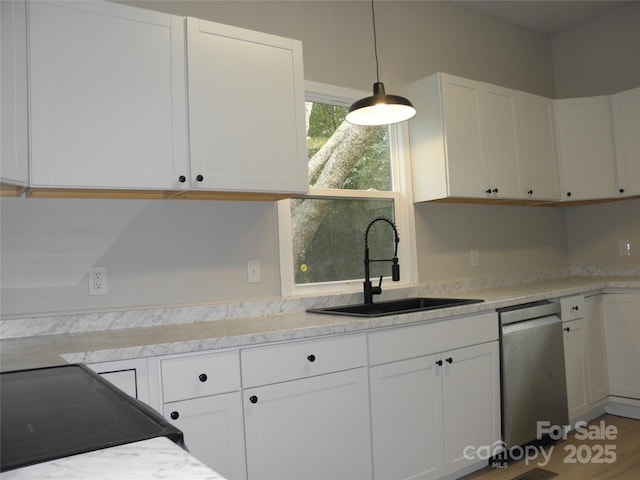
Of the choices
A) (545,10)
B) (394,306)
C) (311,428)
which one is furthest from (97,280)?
(545,10)

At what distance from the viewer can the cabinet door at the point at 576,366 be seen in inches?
128

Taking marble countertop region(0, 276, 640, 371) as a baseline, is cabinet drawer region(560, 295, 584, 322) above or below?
below

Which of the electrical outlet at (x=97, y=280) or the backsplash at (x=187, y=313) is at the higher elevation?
the electrical outlet at (x=97, y=280)

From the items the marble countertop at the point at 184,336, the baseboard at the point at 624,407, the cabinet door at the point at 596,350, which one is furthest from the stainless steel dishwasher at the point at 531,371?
the baseboard at the point at 624,407

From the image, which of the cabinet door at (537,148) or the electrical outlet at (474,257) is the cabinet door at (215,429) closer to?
the electrical outlet at (474,257)

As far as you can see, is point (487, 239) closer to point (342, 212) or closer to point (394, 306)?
point (394, 306)

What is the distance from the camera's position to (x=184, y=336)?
196cm

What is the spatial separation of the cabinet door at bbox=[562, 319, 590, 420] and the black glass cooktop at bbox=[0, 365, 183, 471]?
9.64 feet

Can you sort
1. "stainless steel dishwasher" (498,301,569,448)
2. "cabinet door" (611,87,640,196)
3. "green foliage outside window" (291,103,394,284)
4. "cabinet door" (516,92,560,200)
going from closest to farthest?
1. "stainless steel dishwasher" (498,301,569,448)
2. "green foliage outside window" (291,103,394,284)
3. "cabinet door" (516,92,560,200)
4. "cabinet door" (611,87,640,196)

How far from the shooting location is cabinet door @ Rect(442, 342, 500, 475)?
2.58 m

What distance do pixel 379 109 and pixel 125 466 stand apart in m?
2.23

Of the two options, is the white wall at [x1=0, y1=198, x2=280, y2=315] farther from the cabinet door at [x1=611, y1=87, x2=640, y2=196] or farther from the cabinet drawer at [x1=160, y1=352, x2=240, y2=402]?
the cabinet door at [x1=611, y1=87, x2=640, y2=196]

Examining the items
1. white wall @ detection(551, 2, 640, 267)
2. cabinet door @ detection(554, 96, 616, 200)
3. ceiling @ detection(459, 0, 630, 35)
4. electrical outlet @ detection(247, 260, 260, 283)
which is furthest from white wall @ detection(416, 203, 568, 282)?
ceiling @ detection(459, 0, 630, 35)

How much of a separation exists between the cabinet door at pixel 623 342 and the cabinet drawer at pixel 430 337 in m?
1.32
